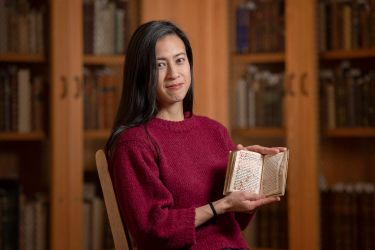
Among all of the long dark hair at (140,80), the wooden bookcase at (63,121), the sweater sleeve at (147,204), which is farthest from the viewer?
the wooden bookcase at (63,121)

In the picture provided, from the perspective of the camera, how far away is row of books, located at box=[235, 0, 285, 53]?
253cm

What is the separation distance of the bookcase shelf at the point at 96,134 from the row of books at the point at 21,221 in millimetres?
324

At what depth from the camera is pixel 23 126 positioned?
2490 millimetres

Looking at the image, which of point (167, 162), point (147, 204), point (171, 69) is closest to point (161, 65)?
point (171, 69)

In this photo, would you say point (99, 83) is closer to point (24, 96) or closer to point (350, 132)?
point (24, 96)

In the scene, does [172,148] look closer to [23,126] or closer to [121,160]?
[121,160]

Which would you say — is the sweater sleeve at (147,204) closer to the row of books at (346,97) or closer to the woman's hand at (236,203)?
the woman's hand at (236,203)

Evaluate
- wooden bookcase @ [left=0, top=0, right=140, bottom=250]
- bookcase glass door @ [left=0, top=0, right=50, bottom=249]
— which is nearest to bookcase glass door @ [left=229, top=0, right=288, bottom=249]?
wooden bookcase @ [left=0, top=0, right=140, bottom=250]

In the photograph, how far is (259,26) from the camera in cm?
256

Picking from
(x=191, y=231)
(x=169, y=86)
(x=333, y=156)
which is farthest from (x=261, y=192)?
(x=333, y=156)

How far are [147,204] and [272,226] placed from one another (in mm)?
1290

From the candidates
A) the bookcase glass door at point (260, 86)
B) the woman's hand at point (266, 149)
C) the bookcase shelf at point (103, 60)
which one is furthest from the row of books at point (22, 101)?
the woman's hand at point (266, 149)

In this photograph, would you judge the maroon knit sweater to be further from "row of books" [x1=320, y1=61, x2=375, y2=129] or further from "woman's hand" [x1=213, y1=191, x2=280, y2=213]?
"row of books" [x1=320, y1=61, x2=375, y2=129]

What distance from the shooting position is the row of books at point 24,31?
2.49 metres
